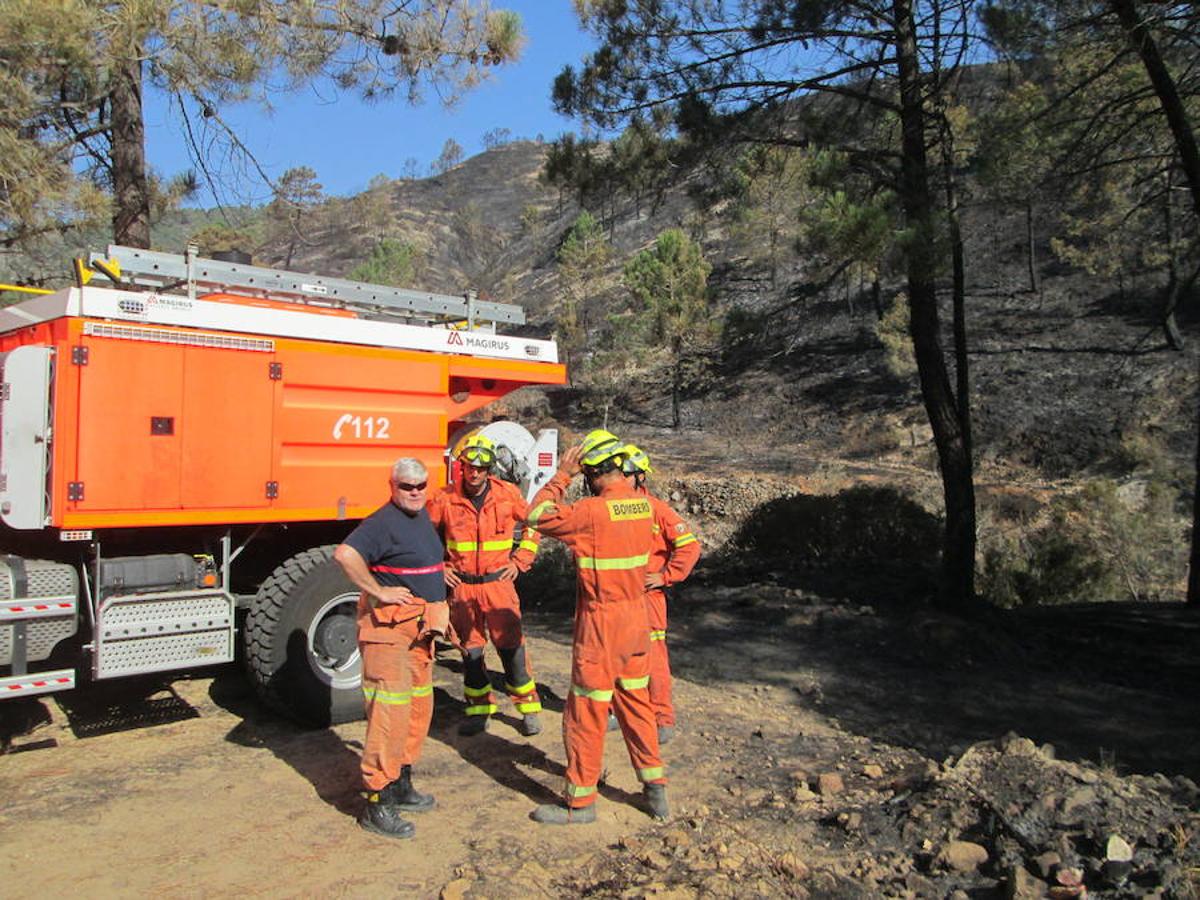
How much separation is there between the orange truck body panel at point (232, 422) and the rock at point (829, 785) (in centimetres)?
306

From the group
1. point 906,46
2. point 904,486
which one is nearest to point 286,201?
point 906,46

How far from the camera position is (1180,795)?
4422mm

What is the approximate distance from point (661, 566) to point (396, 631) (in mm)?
1769

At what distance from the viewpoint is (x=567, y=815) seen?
14.7 ft

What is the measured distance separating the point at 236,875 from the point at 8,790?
1581mm

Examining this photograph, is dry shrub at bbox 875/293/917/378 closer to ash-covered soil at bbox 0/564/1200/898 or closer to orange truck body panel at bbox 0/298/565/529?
ash-covered soil at bbox 0/564/1200/898

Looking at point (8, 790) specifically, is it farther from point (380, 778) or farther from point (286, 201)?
point (286, 201)

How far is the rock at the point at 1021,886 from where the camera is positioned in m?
3.57

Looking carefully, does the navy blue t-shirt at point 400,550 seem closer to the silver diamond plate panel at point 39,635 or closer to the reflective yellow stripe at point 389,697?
the reflective yellow stripe at point 389,697

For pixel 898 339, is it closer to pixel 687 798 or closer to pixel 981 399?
pixel 981 399

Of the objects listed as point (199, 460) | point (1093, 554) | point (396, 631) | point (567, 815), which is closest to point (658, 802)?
point (567, 815)

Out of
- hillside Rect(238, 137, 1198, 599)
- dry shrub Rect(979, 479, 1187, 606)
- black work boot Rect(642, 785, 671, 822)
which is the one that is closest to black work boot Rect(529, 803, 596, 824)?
black work boot Rect(642, 785, 671, 822)

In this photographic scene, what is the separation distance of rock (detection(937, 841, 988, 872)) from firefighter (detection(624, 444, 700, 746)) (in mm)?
1637

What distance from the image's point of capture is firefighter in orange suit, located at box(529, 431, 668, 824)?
14.6ft
